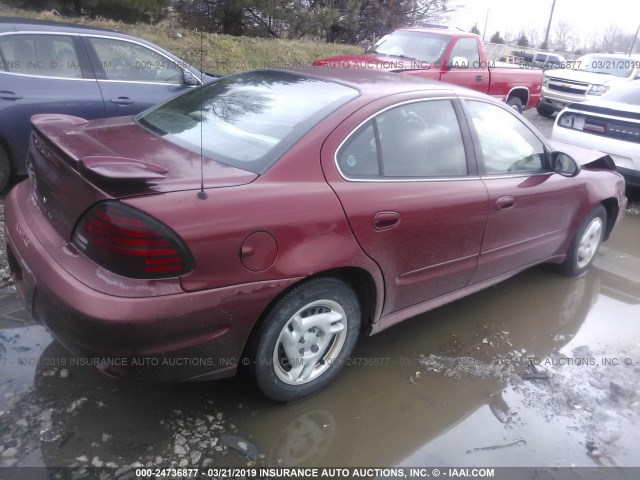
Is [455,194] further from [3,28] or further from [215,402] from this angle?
[3,28]

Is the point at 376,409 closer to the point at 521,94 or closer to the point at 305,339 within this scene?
the point at 305,339

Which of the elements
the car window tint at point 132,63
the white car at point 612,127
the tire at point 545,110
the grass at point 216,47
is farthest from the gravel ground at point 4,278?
the tire at point 545,110

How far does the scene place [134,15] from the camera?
12.2 metres

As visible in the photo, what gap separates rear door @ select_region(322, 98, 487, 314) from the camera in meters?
2.72

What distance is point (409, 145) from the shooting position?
10.1 feet

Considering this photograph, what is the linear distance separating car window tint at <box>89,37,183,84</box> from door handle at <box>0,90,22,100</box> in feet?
2.88

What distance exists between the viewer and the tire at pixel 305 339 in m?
2.51

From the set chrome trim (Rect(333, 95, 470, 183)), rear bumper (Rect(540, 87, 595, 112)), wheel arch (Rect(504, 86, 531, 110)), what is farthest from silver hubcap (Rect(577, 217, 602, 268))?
rear bumper (Rect(540, 87, 595, 112))

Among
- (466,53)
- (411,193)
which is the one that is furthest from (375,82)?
(466,53)

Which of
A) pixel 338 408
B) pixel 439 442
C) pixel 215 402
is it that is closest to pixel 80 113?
pixel 215 402

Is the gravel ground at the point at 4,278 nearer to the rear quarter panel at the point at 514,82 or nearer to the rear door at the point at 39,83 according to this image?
the rear door at the point at 39,83

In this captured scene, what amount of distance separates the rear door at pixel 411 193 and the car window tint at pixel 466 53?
578 cm

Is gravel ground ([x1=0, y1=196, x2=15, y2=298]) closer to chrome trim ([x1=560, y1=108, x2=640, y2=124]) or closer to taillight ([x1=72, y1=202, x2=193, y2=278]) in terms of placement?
taillight ([x1=72, y1=202, x2=193, y2=278])

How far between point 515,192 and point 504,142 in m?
0.38
